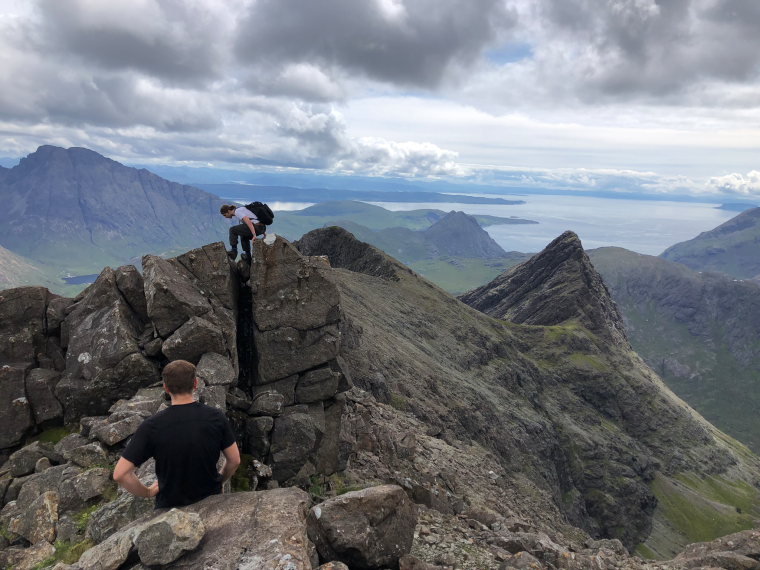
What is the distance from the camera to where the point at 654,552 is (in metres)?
121

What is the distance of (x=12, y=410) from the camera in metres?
19.8

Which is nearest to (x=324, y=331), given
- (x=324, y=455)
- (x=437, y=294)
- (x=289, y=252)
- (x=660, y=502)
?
(x=289, y=252)

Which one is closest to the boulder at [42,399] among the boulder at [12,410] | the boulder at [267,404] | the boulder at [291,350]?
the boulder at [12,410]

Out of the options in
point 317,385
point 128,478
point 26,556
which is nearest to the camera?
point 128,478

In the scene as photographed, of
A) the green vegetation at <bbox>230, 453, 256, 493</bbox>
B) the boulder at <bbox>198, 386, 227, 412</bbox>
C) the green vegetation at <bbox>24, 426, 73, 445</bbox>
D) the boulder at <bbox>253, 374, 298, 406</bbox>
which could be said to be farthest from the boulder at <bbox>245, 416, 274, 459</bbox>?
the green vegetation at <bbox>24, 426, 73, 445</bbox>

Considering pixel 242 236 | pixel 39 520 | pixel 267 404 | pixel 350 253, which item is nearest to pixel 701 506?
pixel 350 253

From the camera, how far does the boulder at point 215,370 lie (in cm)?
1965

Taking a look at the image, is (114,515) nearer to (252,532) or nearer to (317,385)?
(252,532)

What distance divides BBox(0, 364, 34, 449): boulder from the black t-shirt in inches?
464

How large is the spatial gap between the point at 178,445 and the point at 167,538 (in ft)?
6.60

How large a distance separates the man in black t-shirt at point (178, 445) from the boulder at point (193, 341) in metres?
9.03

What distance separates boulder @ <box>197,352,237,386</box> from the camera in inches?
774

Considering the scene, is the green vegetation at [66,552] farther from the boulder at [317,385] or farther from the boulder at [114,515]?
the boulder at [317,385]

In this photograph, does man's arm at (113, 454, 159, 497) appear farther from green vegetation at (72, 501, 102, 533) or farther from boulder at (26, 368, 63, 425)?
boulder at (26, 368, 63, 425)
